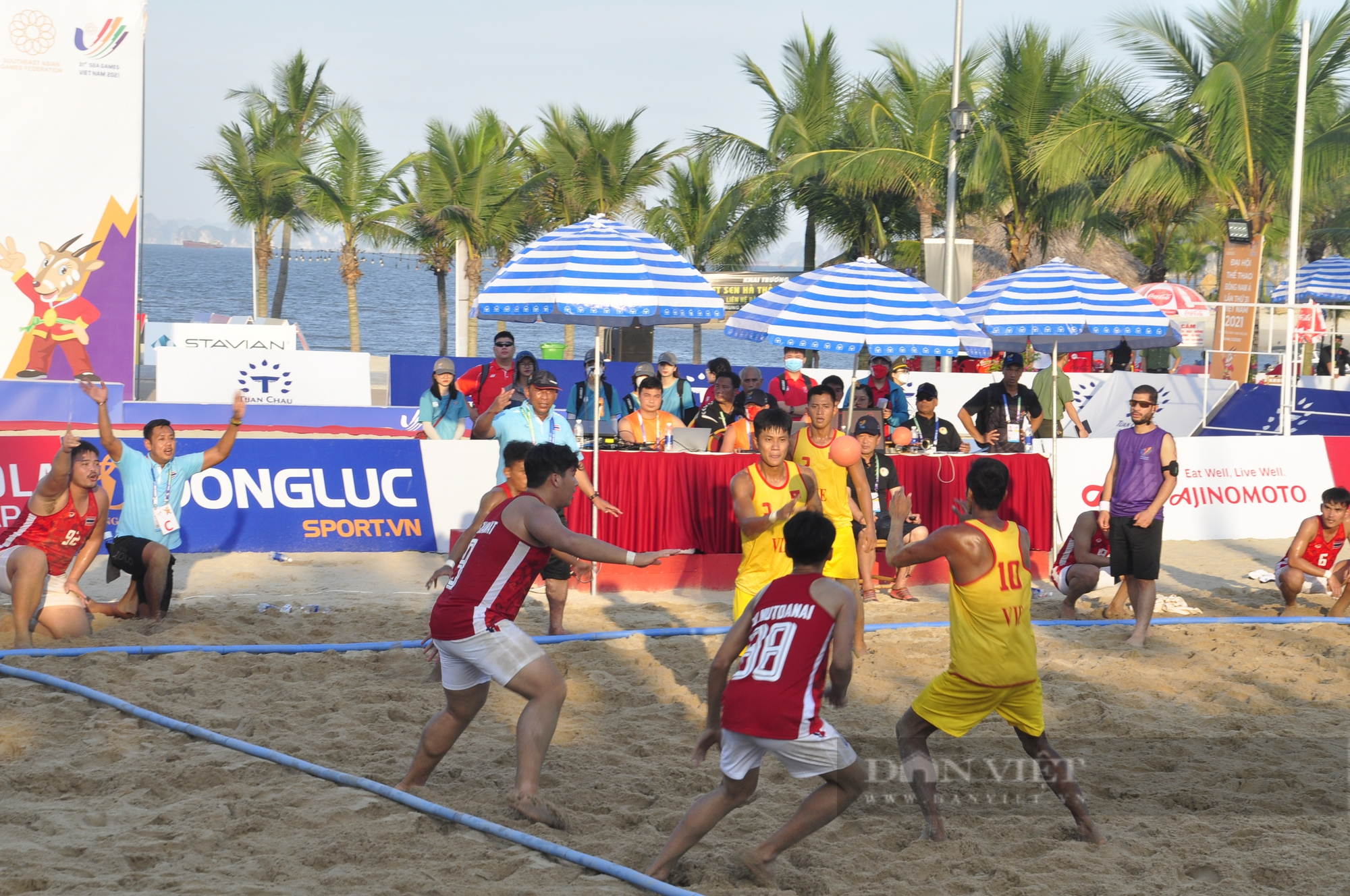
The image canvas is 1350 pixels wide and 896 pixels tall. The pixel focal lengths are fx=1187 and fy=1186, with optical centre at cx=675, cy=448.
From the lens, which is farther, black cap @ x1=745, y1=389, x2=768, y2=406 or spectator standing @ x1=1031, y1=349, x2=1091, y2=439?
spectator standing @ x1=1031, y1=349, x2=1091, y2=439

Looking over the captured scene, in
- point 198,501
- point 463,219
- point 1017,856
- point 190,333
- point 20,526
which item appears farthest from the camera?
point 463,219

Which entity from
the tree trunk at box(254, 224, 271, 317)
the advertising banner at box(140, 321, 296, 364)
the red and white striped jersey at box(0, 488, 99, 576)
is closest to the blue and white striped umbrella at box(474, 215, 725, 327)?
the red and white striped jersey at box(0, 488, 99, 576)

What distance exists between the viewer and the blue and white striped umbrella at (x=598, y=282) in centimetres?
863

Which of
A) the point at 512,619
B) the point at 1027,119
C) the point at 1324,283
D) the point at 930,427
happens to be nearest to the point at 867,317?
the point at 930,427

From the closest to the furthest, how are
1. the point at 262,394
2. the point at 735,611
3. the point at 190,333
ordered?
the point at 735,611 → the point at 262,394 → the point at 190,333

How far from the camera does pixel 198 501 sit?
1024 centimetres

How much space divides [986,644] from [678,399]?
7.09m

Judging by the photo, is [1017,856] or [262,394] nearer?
[1017,856]

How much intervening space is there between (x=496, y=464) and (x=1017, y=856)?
6.97m

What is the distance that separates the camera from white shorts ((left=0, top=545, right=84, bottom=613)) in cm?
749

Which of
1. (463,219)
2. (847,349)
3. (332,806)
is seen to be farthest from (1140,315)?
(463,219)

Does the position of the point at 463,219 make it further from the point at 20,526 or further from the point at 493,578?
the point at 493,578

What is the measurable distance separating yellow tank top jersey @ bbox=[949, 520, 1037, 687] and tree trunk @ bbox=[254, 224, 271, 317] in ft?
105

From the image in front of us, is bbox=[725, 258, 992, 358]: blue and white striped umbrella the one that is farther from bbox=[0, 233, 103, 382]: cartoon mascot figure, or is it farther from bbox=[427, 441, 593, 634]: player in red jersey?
bbox=[0, 233, 103, 382]: cartoon mascot figure
